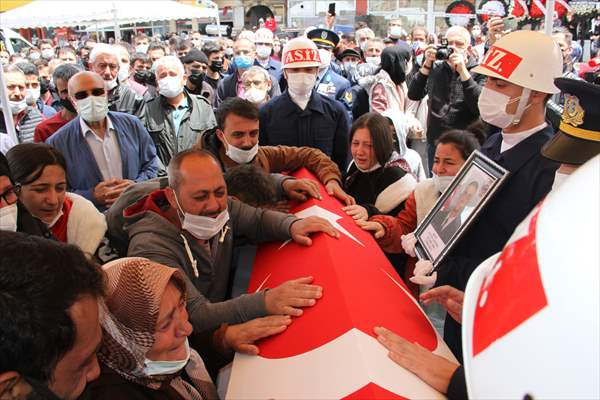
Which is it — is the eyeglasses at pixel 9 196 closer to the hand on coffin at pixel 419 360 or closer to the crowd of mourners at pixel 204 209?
the crowd of mourners at pixel 204 209

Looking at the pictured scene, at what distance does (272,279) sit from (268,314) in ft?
0.92

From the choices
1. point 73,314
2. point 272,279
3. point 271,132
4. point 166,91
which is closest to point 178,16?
point 166,91

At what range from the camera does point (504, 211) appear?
2.06 m

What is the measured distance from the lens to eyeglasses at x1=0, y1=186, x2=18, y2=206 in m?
2.06

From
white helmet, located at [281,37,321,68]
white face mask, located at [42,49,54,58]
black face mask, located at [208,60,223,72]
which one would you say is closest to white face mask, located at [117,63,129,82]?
black face mask, located at [208,60,223,72]

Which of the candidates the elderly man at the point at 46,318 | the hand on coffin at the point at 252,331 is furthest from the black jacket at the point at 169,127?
the elderly man at the point at 46,318

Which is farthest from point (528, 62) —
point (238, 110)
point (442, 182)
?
point (238, 110)

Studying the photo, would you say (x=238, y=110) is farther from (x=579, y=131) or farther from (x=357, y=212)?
(x=579, y=131)

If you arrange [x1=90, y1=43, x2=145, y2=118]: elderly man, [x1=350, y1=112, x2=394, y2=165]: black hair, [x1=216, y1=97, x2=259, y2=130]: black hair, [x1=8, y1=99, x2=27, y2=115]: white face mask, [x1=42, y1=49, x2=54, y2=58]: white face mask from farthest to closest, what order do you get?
1. [x1=42, y1=49, x2=54, y2=58]: white face mask
2. [x1=8, y1=99, x2=27, y2=115]: white face mask
3. [x1=90, y1=43, x2=145, y2=118]: elderly man
4. [x1=216, y1=97, x2=259, y2=130]: black hair
5. [x1=350, y1=112, x2=394, y2=165]: black hair

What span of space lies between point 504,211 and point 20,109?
5.02 meters

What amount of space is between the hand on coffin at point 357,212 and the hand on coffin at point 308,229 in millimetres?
355

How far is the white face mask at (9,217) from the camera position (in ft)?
6.74

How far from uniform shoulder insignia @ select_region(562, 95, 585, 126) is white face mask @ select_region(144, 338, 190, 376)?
142cm

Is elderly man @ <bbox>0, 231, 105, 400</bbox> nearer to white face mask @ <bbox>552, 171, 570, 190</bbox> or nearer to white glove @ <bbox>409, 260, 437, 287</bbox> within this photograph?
white glove @ <bbox>409, 260, 437, 287</bbox>
